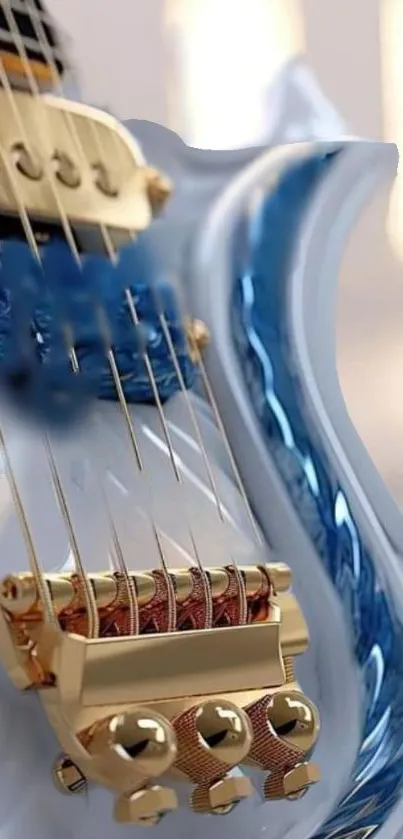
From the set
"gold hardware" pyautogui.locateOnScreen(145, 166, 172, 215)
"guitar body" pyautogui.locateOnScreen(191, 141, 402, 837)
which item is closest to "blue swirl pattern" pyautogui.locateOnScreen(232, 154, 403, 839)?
"guitar body" pyautogui.locateOnScreen(191, 141, 402, 837)

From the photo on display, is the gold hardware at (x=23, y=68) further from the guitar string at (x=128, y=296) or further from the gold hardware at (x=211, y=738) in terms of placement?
the gold hardware at (x=211, y=738)

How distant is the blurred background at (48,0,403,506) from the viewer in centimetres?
62

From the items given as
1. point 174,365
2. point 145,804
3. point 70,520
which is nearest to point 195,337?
point 174,365

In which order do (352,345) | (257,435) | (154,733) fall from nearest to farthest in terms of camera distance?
1. (154,733)
2. (257,435)
3. (352,345)

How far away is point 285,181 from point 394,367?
145 millimetres

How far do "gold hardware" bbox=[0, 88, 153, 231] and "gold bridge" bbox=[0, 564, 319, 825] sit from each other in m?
0.16

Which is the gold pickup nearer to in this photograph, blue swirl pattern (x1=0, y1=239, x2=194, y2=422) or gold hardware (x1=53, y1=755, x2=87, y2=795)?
blue swirl pattern (x1=0, y1=239, x2=194, y2=422)

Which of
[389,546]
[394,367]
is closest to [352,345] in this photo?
[394,367]

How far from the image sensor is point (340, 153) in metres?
0.69

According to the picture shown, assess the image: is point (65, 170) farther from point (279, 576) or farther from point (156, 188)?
point (279, 576)

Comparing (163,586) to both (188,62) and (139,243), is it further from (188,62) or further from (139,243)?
(188,62)

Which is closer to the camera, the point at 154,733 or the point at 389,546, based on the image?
the point at 154,733

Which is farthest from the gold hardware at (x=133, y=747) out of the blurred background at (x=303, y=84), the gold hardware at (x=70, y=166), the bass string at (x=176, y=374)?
the blurred background at (x=303, y=84)

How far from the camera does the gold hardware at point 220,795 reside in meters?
0.40
